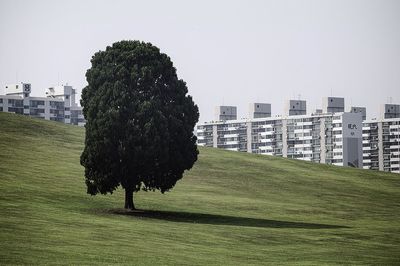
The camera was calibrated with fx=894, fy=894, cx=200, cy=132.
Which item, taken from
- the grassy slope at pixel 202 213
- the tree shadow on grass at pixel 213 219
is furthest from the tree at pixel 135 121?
the grassy slope at pixel 202 213

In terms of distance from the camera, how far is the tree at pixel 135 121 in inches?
3260

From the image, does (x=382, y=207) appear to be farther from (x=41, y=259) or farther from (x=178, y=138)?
(x=41, y=259)

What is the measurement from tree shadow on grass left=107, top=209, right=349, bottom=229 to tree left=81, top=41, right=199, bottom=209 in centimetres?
248

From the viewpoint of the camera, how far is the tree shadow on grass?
81.5 m

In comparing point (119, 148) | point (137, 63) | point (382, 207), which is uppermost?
point (137, 63)

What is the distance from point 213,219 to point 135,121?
11.8 metres

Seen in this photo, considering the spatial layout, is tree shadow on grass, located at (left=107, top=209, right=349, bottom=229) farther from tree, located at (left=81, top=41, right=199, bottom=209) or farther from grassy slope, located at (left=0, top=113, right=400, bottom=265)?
tree, located at (left=81, top=41, right=199, bottom=209)

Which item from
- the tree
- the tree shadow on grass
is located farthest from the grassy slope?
the tree

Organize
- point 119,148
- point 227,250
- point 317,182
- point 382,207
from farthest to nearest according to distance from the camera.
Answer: point 317,182
point 382,207
point 119,148
point 227,250

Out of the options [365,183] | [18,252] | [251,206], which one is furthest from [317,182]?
[18,252]

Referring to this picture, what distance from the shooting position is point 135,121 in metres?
84.5

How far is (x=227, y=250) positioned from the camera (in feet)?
204

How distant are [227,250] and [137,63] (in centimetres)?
2978

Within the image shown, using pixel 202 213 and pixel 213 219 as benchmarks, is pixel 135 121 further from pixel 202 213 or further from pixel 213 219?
pixel 202 213
